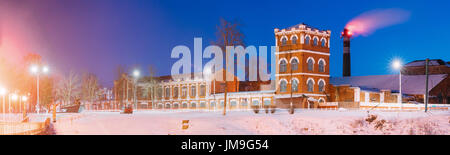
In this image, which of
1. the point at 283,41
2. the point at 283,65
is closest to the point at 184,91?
the point at 283,65

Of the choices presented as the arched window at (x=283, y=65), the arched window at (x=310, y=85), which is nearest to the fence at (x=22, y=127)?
the arched window at (x=283, y=65)

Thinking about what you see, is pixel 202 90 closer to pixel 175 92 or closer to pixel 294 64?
pixel 175 92

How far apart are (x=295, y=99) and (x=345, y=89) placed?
801 centimetres

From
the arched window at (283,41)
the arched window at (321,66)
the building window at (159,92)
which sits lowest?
the building window at (159,92)

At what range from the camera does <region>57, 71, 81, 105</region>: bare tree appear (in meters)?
82.1

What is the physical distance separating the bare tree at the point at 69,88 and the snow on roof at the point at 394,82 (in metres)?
46.6

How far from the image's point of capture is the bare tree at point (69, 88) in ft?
269

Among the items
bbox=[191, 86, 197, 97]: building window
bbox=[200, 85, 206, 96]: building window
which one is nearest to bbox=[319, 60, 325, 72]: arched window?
bbox=[200, 85, 206, 96]: building window

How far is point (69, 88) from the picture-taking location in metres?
81.6

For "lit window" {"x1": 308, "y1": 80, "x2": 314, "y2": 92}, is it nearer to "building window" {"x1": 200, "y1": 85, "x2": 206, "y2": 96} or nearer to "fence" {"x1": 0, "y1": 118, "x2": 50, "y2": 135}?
"building window" {"x1": 200, "y1": 85, "x2": 206, "y2": 96}

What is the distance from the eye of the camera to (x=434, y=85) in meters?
69.4

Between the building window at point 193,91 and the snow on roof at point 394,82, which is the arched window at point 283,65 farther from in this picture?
the building window at point 193,91
